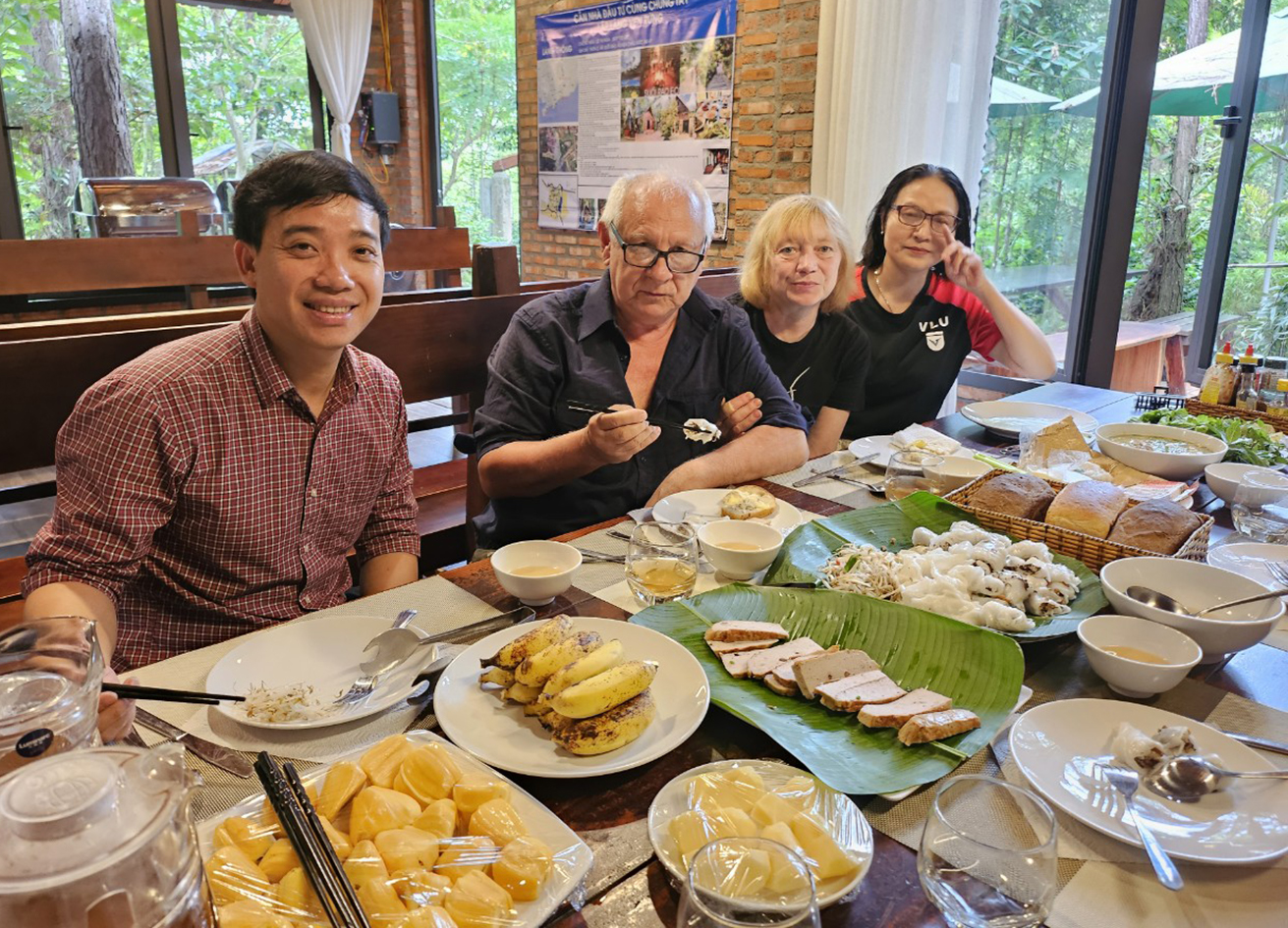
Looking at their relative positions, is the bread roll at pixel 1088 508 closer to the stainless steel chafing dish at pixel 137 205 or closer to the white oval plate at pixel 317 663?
the white oval plate at pixel 317 663

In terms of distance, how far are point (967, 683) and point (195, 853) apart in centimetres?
88

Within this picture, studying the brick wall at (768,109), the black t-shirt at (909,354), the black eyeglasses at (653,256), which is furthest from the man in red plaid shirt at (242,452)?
the brick wall at (768,109)

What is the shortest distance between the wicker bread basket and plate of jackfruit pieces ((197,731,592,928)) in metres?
1.12

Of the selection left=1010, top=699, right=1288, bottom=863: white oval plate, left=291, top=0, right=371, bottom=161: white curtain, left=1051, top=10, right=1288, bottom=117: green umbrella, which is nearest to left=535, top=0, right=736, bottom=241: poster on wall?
left=291, top=0, right=371, bottom=161: white curtain

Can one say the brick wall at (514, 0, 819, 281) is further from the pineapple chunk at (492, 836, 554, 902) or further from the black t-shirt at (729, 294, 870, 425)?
the pineapple chunk at (492, 836, 554, 902)

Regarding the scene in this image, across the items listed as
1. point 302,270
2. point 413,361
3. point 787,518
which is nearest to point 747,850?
point 787,518

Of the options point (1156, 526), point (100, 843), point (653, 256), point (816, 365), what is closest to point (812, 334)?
point (816, 365)

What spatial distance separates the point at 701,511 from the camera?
1767 mm

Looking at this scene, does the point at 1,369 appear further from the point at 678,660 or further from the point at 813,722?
the point at 813,722

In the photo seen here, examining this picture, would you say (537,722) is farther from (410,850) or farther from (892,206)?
(892,206)

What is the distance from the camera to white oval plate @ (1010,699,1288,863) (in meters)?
0.83

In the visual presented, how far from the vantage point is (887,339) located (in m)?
2.98

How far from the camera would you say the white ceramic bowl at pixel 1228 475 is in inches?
73.0

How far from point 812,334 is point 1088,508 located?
4.30 ft
